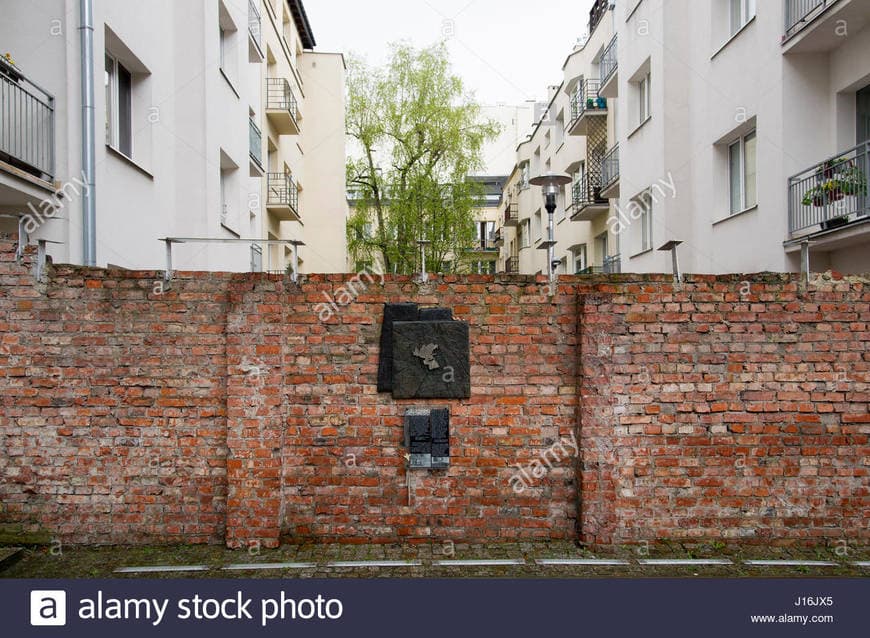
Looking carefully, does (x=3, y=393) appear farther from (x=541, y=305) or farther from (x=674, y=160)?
(x=674, y=160)

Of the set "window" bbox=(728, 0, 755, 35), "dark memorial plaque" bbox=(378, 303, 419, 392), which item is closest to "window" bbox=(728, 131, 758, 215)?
"window" bbox=(728, 0, 755, 35)

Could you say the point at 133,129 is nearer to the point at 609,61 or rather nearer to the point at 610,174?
the point at 610,174

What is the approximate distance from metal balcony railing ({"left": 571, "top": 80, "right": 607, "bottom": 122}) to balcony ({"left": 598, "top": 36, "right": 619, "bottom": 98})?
1215 millimetres

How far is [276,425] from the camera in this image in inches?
218

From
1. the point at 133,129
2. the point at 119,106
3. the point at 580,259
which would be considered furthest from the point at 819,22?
the point at 580,259

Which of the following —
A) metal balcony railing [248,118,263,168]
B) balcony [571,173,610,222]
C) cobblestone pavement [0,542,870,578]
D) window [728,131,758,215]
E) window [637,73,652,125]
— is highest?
window [637,73,652,125]

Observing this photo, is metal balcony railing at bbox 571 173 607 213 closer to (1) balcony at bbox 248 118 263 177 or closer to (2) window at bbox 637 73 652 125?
(2) window at bbox 637 73 652 125

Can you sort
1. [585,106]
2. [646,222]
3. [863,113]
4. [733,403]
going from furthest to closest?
A: [585,106]
[646,222]
[863,113]
[733,403]

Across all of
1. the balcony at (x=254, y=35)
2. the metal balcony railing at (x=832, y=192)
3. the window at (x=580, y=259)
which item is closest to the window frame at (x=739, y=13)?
the metal balcony railing at (x=832, y=192)

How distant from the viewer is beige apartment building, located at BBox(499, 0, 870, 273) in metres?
9.09

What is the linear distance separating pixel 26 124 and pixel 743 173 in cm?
1161

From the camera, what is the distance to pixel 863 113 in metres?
9.45

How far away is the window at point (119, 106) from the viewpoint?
9.16m

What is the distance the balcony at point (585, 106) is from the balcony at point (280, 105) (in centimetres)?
985
